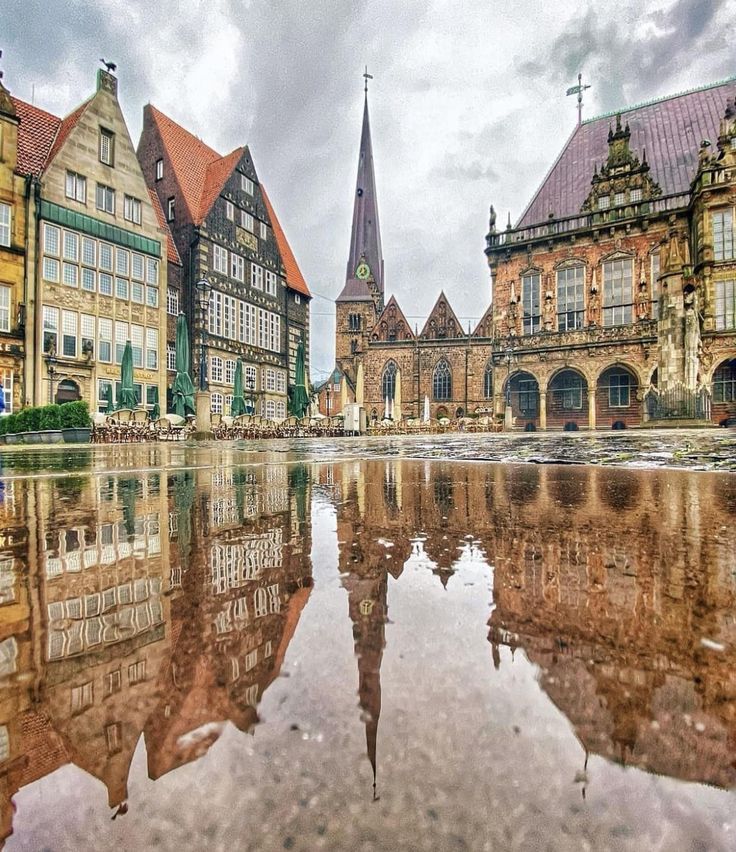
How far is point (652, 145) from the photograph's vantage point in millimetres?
29859

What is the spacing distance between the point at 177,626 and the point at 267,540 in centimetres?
76

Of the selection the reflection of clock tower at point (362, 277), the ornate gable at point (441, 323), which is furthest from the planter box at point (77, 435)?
the ornate gable at point (441, 323)

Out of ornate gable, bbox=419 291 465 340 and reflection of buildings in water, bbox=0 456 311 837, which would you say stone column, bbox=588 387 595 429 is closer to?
ornate gable, bbox=419 291 465 340

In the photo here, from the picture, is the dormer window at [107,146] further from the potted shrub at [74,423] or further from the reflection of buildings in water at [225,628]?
the reflection of buildings in water at [225,628]

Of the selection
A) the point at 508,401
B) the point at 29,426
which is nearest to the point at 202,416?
the point at 29,426

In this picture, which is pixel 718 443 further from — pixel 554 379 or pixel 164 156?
pixel 164 156

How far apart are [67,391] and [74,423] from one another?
850 centimetres

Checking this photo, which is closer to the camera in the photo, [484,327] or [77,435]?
[77,435]

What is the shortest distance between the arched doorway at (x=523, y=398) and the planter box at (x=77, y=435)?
2253 centimetres

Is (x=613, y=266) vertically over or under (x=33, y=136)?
under

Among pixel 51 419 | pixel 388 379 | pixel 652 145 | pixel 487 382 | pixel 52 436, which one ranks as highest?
pixel 652 145

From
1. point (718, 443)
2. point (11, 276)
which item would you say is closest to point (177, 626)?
point (718, 443)

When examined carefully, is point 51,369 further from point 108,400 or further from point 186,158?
point 186,158

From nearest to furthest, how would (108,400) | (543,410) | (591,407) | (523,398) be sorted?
(108,400) < (591,407) < (543,410) < (523,398)
